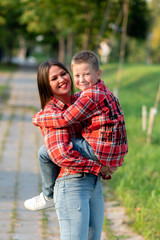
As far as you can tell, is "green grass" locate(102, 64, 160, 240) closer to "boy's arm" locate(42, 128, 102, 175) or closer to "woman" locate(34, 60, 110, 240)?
"woman" locate(34, 60, 110, 240)

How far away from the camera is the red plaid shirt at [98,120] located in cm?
212

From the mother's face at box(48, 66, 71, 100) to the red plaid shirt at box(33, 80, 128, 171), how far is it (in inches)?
5.0

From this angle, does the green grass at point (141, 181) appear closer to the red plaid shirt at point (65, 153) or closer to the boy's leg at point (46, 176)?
the boy's leg at point (46, 176)

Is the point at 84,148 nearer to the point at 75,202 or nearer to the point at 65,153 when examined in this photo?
the point at 65,153

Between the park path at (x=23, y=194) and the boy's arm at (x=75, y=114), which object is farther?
the park path at (x=23, y=194)

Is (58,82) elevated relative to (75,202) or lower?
elevated

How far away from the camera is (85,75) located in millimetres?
2176

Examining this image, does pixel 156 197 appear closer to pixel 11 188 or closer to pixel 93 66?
pixel 11 188

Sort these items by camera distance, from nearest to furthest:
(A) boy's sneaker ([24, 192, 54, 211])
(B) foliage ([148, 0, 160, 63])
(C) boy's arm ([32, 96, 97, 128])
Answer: (C) boy's arm ([32, 96, 97, 128]) < (A) boy's sneaker ([24, 192, 54, 211]) < (B) foliage ([148, 0, 160, 63])

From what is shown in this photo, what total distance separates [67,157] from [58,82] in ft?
1.32

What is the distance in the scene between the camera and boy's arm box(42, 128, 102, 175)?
2.13 meters

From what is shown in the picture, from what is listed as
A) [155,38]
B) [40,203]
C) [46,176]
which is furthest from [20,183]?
[155,38]

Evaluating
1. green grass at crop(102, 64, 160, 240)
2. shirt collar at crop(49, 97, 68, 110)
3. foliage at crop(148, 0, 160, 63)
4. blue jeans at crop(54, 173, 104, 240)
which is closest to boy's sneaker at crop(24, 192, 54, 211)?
blue jeans at crop(54, 173, 104, 240)

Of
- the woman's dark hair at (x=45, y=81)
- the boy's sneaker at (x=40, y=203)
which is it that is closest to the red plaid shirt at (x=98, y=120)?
the woman's dark hair at (x=45, y=81)
